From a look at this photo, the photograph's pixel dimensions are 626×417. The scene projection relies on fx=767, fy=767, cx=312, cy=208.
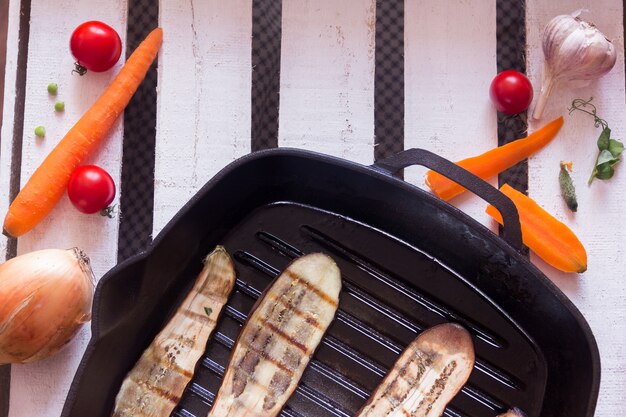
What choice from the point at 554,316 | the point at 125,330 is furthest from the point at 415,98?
the point at 125,330

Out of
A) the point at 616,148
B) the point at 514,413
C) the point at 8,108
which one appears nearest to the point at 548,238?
the point at 616,148

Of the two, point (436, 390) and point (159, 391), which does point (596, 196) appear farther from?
point (159, 391)

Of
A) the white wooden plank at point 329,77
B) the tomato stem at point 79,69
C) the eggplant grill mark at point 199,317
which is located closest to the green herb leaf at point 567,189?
the white wooden plank at point 329,77

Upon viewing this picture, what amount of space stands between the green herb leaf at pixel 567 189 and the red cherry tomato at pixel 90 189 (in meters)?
0.87

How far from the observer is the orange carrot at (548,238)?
1.45 metres

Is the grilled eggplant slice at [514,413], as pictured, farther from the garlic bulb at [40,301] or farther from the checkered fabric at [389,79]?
the garlic bulb at [40,301]

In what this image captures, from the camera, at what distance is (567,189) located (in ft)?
4.87

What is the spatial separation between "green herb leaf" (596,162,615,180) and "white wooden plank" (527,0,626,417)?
15mm

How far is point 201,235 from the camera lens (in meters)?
1.42

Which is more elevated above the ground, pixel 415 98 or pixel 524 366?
pixel 415 98

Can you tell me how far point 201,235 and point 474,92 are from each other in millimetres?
606

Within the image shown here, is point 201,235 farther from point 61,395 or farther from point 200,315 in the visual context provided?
point 61,395

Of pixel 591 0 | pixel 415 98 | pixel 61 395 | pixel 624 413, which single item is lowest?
pixel 61 395

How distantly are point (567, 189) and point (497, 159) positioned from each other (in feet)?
0.48
